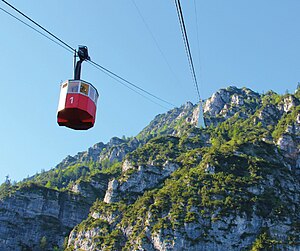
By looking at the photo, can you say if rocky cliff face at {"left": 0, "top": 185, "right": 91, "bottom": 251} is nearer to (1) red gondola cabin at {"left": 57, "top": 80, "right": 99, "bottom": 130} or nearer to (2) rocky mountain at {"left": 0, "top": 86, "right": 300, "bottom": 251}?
(2) rocky mountain at {"left": 0, "top": 86, "right": 300, "bottom": 251}

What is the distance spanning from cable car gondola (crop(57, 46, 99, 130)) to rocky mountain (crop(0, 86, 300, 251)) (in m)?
96.8

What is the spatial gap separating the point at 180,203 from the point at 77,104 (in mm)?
109759

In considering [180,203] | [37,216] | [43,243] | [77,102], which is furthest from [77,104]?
[37,216]

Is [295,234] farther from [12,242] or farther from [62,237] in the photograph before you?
[12,242]

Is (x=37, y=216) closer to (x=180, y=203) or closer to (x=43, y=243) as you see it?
(x=43, y=243)

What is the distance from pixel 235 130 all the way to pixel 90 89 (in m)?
185

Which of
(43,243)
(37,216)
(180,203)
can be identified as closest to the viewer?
(180,203)

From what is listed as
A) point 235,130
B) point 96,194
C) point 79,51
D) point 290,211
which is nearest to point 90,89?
point 79,51

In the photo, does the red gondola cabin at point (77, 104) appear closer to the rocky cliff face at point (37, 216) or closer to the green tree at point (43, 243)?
the green tree at point (43, 243)

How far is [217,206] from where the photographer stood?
120 m

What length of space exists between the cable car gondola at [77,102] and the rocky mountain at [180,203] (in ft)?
318

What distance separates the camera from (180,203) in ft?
405

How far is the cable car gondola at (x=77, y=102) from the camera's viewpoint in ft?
55.6

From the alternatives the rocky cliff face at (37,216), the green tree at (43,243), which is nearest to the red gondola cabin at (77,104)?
the green tree at (43,243)
